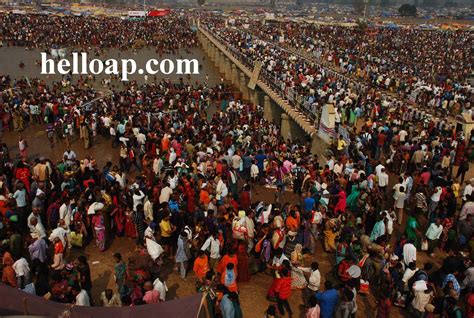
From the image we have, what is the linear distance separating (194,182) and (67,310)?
239 inches

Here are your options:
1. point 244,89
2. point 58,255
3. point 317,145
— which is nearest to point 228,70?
point 244,89

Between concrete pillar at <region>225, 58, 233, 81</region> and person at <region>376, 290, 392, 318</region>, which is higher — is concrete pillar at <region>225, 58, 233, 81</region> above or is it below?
above

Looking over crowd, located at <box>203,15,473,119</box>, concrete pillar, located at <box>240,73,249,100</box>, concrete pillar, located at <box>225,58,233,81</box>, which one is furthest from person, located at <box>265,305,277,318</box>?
concrete pillar, located at <box>225,58,233,81</box>

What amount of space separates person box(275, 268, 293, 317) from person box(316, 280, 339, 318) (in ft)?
2.28

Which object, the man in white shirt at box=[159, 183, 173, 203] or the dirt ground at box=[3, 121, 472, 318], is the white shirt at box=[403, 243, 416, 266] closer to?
the dirt ground at box=[3, 121, 472, 318]

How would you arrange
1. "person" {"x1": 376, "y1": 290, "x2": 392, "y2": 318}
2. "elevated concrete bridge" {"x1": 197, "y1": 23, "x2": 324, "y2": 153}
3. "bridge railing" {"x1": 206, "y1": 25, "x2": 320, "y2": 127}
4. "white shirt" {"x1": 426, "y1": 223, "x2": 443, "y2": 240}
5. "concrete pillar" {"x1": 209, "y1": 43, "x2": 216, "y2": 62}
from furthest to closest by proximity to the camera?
"concrete pillar" {"x1": 209, "y1": 43, "x2": 216, "y2": 62} < "bridge railing" {"x1": 206, "y1": 25, "x2": 320, "y2": 127} < "elevated concrete bridge" {"x1": 197, "y1": 23, "x2": 324, "y2": 153} < "white shirt" {"x1": 426, "y1": 223, "x2": 443, "y2": 240} < "person" {"x1": 376, "y1": 290, "x2": 392, "y2": 318}

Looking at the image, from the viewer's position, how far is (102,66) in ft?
123

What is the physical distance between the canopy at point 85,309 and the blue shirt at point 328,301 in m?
2.22

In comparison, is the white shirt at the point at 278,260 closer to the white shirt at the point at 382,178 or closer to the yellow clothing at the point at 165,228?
the yellow clothing at the point at 165,228

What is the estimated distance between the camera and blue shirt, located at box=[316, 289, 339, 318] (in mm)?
6332

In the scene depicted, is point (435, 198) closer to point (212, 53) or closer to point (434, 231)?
point (434, 231)

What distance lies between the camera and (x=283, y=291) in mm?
7055

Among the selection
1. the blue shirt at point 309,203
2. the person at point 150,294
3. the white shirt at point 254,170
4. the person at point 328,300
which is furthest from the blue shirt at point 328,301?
the white shirt at point 254,170

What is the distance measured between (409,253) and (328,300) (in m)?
2.03
